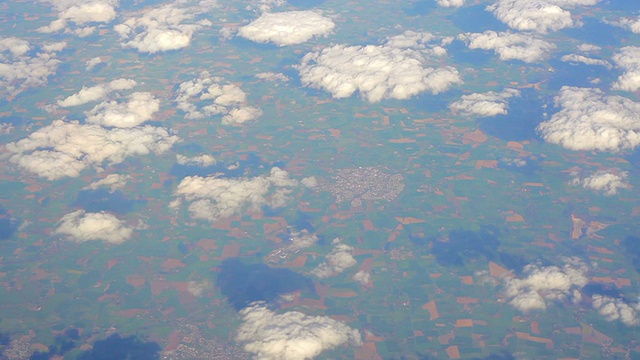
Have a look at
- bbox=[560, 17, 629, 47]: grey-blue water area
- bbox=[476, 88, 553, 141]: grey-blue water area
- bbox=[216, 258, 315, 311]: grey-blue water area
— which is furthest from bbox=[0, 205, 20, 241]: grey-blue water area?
bbox=[560, 17, 629, 47]: grey-blue water area

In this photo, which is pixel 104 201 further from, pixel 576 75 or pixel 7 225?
pixel 576 75

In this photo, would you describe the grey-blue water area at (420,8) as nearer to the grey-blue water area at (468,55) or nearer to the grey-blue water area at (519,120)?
the grey-blue water area at (468,55)

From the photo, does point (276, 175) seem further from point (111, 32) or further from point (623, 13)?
point (623, 13)

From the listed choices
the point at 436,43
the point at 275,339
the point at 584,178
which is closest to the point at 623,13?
the point at 436,43

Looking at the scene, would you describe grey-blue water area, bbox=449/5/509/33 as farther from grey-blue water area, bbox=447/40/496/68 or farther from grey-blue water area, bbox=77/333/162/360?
grey-blue water area, bbox=77/333/162/360

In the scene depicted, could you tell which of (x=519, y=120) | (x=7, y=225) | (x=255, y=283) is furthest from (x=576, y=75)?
(x=7, y=225)

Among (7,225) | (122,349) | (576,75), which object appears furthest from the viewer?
(576,75)
